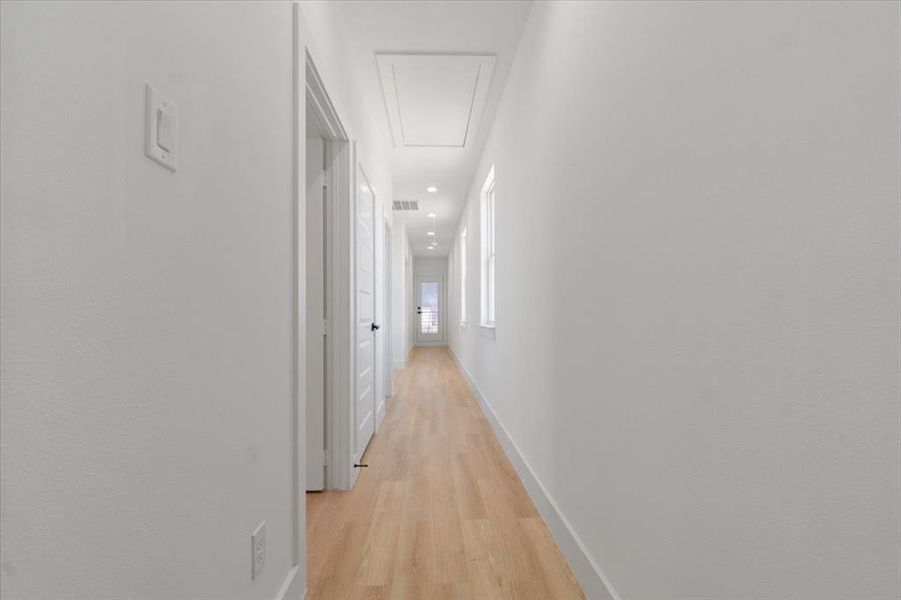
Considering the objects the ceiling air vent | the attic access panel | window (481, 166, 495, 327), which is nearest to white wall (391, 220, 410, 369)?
the ceiling air vent

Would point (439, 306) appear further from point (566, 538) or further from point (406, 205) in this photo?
point (566, 538)

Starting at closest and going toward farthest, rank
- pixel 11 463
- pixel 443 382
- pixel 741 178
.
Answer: pixel 11 463 → pixel 741 178 → pixel 443 382

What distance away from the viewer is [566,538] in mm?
2033

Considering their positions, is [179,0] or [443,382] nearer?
[179,0]

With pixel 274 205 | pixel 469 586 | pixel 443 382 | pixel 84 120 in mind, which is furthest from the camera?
pixel 443 382

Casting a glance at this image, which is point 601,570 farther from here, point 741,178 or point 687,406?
point 741,178

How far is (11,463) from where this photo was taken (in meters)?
0.58

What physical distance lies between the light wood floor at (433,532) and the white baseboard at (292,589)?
72 millimetres

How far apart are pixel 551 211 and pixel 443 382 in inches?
207

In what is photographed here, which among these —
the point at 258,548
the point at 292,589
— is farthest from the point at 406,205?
the point at 258,548

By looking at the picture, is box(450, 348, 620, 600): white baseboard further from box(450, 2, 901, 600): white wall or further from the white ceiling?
the white ceiling

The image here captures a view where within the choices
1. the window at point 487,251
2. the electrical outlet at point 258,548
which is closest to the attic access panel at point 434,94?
the window at point 487,251

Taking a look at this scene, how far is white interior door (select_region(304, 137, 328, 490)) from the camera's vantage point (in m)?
2.86

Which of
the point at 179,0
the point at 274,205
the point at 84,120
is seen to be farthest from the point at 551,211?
the point at 84,120
